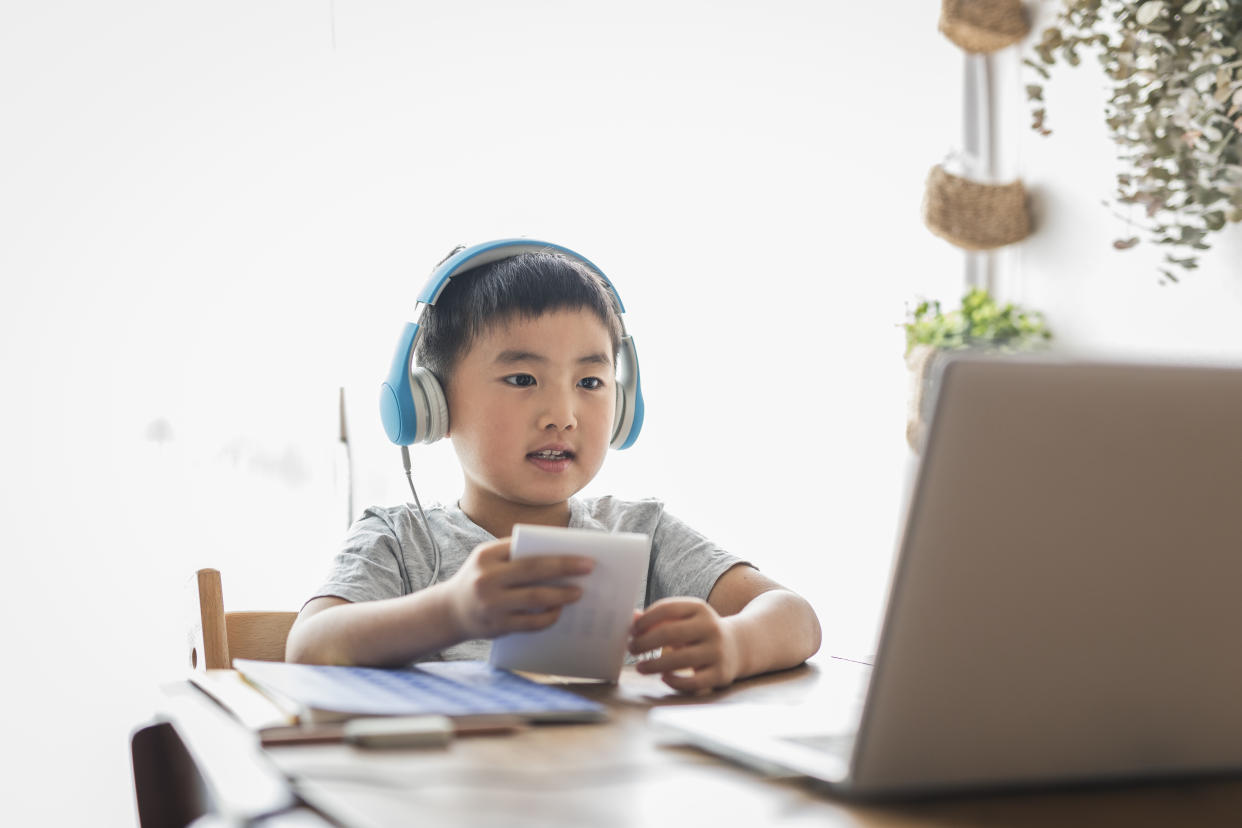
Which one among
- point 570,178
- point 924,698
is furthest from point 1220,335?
point 924,698

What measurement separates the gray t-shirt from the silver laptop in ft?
2.18

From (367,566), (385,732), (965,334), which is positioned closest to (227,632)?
(367,566)

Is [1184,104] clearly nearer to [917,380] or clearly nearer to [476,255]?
[917,380]

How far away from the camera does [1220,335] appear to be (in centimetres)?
219

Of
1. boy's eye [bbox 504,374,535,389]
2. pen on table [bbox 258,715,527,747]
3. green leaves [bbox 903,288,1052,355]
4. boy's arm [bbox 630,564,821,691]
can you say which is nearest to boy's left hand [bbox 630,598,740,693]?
boy's arm [bbox 630,564,821,691]

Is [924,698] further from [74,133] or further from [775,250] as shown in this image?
[775,250]

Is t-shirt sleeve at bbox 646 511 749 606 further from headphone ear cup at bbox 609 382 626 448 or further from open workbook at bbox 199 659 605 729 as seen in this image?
open workbook at bbox 199 659 605 729

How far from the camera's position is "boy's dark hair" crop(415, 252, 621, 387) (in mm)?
1254

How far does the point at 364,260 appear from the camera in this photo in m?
2.61

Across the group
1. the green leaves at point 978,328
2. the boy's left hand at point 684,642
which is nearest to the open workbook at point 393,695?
the boy's left hand at point 684,642

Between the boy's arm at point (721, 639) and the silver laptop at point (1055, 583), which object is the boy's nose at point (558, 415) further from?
the silver laptop at point (1055, 583)

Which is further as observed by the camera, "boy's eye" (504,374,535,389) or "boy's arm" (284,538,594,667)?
"boy's eye" (504,374,535,389)

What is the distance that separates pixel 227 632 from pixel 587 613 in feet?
1.66

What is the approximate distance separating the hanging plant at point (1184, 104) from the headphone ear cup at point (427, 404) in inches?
53.5
